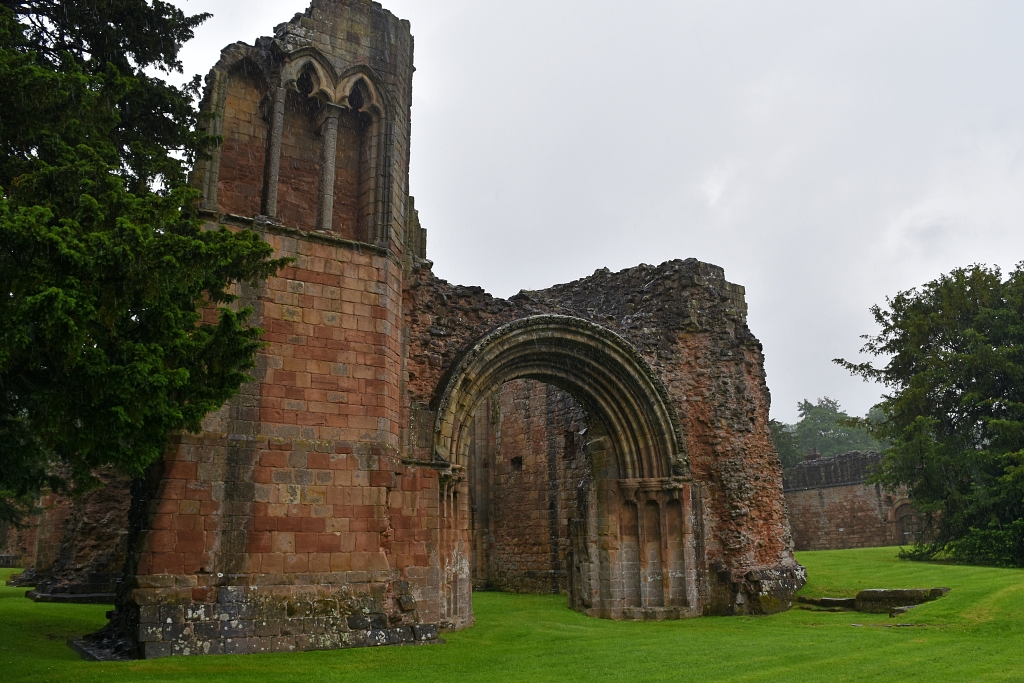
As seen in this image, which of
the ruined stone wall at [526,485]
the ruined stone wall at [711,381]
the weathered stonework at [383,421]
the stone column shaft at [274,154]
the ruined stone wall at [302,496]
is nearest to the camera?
the ruined stone wall at [302,496]

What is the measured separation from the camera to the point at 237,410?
27.8 ft

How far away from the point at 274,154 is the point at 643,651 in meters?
7.23

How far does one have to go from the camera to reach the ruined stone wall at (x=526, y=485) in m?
17.3

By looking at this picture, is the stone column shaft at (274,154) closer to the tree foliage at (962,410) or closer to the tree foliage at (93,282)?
the tree foliage at (93,282)

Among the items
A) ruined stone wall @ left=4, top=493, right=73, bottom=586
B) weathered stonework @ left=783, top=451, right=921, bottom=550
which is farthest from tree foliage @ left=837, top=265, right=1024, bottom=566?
ruined stone wall @ left=4, top=493, right=73, bottom=586

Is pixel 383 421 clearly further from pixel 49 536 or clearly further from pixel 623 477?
pixel 49 536

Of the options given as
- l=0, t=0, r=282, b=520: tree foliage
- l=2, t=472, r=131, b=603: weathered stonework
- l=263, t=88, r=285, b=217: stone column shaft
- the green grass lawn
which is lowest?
the green grass lawn

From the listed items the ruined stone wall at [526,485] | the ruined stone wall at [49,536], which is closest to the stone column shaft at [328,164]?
the ruined stone wall at [526,485]

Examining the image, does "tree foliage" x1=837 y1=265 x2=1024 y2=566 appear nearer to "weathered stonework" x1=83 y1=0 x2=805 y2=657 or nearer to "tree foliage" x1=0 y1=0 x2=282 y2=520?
"weathered stonework" x1=83 y1=0 x2=805 y2=657

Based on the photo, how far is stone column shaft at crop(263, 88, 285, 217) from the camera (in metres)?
9.88

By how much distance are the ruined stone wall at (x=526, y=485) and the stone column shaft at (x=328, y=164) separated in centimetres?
839

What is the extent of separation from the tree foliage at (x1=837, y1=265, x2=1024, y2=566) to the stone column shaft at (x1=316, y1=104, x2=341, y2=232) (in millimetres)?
13048

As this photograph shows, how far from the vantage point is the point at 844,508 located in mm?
28703

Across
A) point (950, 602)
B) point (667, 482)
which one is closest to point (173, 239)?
point (667, 482)
